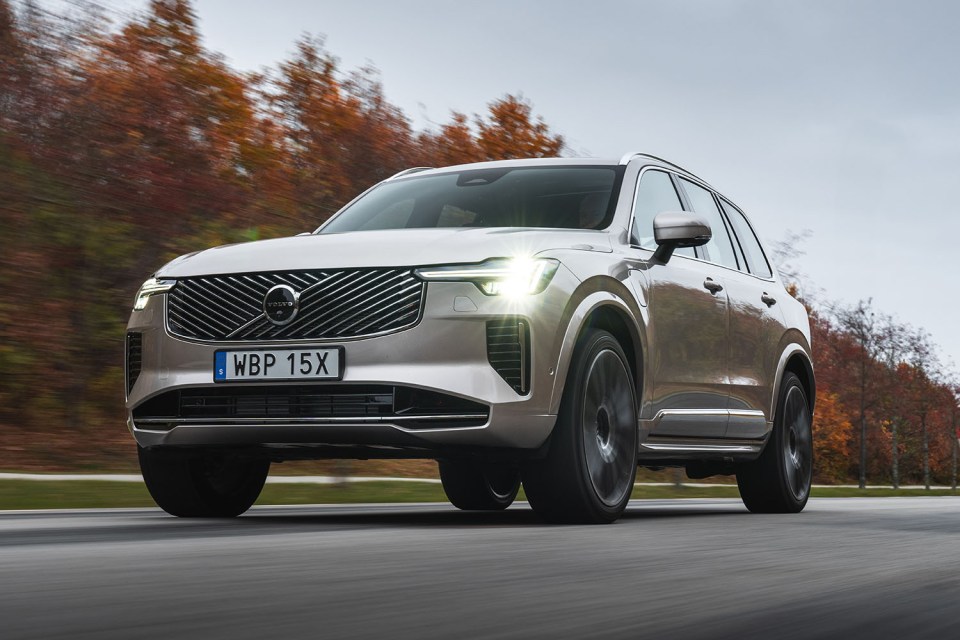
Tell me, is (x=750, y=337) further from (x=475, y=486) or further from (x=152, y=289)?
(x=152, y=289)

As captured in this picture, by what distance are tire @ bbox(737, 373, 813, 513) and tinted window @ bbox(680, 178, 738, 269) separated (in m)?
1.10

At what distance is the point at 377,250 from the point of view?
6.61 m

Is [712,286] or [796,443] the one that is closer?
[712,286]

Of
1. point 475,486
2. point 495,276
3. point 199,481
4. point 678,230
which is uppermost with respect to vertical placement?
point 678,230

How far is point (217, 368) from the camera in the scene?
670 cm

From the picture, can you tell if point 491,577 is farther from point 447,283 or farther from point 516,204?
point 516,204

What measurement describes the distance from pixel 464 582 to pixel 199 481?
12.7ft

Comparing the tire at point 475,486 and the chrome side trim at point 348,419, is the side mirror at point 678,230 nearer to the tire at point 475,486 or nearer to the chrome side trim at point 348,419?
the chrome side trim at point 348,419

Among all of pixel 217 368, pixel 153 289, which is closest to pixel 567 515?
pixel 217 368

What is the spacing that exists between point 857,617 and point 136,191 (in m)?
15.0

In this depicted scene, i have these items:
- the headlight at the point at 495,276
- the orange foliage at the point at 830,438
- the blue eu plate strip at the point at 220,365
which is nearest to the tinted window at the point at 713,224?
the headlight at the point at 495,276

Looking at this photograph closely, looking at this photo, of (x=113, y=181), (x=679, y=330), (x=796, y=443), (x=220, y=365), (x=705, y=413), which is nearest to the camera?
(x=220, y=365)

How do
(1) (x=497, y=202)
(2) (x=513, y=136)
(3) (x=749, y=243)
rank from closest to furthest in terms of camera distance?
(1) (x=497, y=202), (3) (x=749, y=243), (2) (x=513, y=136)

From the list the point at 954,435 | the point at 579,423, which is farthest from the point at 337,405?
the point at 954,435
